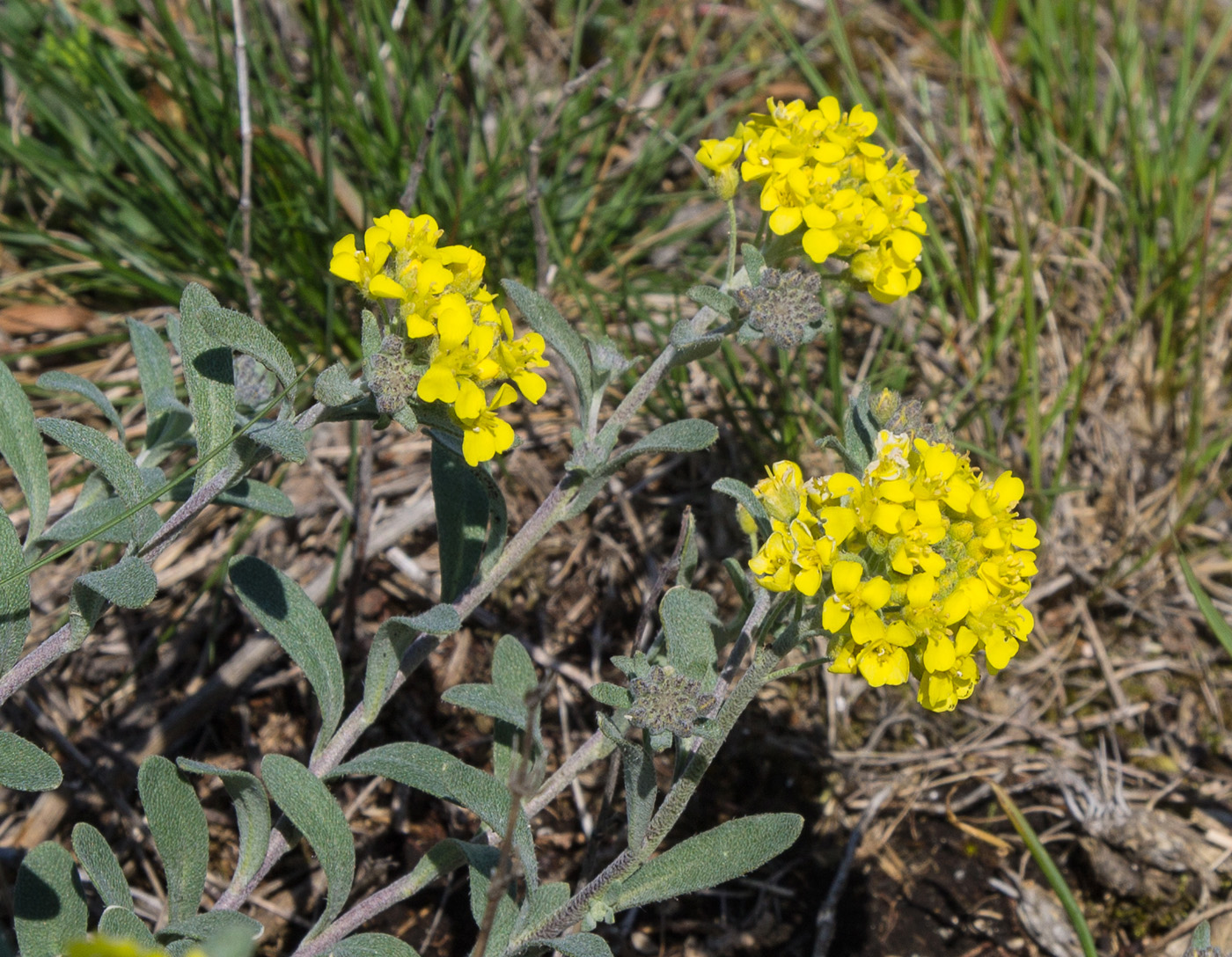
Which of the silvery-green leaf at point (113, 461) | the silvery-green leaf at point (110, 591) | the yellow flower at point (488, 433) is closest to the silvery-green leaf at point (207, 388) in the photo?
the silvery-green leaf at point (113, 461)

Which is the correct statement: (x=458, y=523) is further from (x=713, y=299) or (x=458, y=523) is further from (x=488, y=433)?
(x=713, y=299)

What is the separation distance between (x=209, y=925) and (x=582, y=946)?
662 mm

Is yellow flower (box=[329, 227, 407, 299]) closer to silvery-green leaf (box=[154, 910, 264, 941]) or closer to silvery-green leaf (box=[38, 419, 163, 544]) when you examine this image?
silvery-green leaf (box=[38, 419, 163, 544])

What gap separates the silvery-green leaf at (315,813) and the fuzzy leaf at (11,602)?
50 cm

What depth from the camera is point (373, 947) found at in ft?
6.67

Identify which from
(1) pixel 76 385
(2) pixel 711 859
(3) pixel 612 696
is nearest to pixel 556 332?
(3) pixel 612 696

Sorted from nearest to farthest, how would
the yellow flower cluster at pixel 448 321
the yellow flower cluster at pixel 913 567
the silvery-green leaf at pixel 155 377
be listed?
the yellow flower cluster at pixel 913 567
the yellow flower cluster at pixel 448 321
the silvery-green leaf at pixel 155 377

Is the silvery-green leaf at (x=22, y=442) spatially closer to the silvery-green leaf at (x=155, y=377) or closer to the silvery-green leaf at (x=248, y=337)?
the silvery-green leaf at (x=155, y=377)

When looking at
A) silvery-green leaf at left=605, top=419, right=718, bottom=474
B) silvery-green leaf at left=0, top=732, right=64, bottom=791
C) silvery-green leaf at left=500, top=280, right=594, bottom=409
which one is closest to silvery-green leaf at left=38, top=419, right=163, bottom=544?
silvery-green leaf at left=0, top=732, right=64, bottom=791

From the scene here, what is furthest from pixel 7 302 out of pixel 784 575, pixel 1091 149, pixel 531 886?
pixel 1091 149

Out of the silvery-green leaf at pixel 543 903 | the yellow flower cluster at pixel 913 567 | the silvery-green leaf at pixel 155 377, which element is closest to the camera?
the yellow flower cluster at pixel 913 567

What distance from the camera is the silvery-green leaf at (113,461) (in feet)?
6.52

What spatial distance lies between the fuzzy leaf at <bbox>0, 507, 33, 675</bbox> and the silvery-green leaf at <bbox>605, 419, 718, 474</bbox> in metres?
1.14

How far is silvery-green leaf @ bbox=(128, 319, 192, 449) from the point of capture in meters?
2.38
